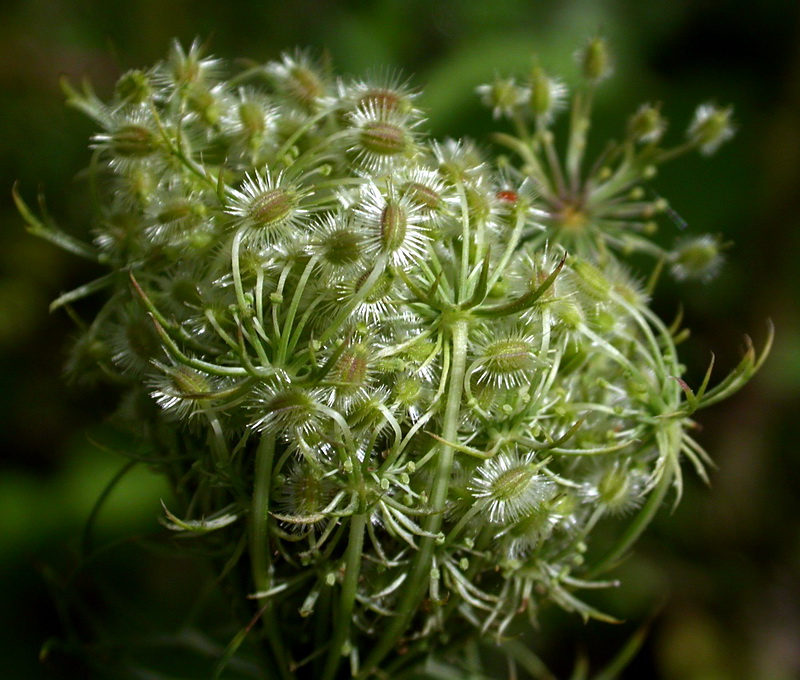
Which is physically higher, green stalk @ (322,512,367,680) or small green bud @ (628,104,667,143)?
small green bud @ (628,104,667,143)

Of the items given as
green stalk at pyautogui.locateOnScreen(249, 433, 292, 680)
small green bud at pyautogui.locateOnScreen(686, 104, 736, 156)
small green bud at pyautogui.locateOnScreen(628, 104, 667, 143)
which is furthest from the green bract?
small green bud at pyautogui.locateOnScreen(686, 104, 736, 156)

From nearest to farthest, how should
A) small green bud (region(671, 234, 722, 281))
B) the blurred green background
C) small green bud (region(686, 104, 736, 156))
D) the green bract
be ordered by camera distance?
the green bract < small green bud (region(671, 234, 722, 281)) < small green bud (region(686, 104, 736, 156)) < the blurred green background

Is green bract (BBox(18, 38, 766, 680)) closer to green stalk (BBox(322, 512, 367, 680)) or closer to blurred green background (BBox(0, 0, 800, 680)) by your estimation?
green stalk (BBox(322, 512, 367, 680))

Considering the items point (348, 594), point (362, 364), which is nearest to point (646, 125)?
point (362, 364)

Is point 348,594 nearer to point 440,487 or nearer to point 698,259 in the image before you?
point 440,487

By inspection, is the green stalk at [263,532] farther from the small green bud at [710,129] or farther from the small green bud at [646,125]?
the small green bud at [710,129]

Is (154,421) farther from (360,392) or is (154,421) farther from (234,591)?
(360,392)

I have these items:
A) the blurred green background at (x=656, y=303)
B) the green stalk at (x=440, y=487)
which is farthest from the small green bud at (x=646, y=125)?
the blurred green background at (x=656, y=303)
